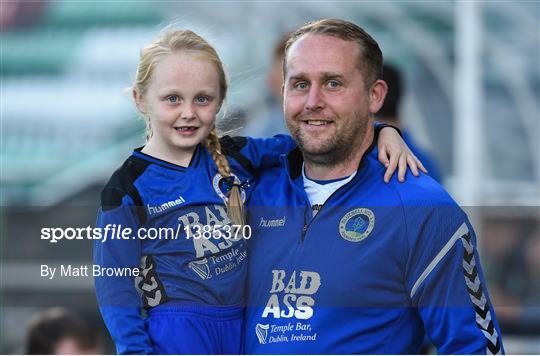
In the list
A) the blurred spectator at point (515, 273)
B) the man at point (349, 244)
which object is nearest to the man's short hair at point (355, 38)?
the man at point (349, 244)

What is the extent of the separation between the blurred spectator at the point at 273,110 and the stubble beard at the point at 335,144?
0.46 ft

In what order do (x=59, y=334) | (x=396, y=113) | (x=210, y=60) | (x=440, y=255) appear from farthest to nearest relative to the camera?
(x=396, y=113) → (x=59, y=334) → (x=210, y=60) → (x=440, y=255)

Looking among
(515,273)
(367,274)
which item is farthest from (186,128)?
(515,273)

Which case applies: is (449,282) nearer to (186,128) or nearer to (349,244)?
(349,244)

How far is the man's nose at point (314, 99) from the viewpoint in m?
1.83

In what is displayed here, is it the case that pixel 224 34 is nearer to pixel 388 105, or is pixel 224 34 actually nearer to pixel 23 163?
pixel 23 163

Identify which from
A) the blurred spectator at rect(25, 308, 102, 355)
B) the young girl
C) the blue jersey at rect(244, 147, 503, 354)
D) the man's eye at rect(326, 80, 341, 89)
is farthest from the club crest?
the blurred spectator at rect(25, 308, 102, 355)

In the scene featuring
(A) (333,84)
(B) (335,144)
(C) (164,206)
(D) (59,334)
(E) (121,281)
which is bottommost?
(D) (59,334)

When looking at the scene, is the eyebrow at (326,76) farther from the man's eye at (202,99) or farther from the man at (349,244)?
the man's eye at (202,99)

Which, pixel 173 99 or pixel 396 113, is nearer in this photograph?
pixel 173 99

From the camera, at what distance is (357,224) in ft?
6.08

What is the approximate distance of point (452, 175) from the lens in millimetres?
2602

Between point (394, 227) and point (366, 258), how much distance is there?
73mm

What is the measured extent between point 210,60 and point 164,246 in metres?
0.34
